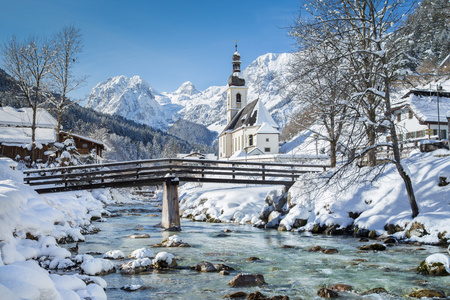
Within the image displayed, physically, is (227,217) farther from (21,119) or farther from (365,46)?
(21,119)

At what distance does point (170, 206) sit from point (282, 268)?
11.4 metres

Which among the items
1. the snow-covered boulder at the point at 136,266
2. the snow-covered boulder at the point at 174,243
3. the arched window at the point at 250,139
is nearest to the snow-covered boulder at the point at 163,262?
the snow-covered boulder at the point at 136,266

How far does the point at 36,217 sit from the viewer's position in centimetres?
1332

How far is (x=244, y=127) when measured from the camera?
226 ft

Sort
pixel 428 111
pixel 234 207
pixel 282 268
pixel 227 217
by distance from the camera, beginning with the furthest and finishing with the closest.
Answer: pixel 428 111 < pixel 234 207 < pixel 227 217 < pixel 282 268

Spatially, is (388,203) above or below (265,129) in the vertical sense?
below

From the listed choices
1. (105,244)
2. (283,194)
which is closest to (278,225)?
(283,194)

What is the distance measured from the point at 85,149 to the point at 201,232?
3433 centimetres

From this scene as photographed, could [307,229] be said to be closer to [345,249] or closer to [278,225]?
[278,225]

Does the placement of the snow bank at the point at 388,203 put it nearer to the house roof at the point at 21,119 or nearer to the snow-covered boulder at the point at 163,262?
the snow-covered boulder at the point at 163,262

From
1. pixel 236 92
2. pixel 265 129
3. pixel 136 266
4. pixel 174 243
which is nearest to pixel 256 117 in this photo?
pixel 265 129

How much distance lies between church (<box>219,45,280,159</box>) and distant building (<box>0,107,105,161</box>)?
22.1m

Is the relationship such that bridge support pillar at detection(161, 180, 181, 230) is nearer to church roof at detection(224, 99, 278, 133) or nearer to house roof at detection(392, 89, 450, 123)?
house roof at detection(392, 89, 450, 123)

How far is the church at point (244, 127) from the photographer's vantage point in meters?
65.9
